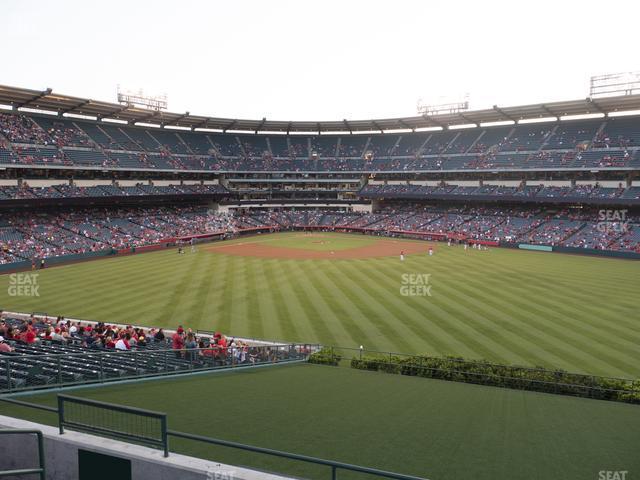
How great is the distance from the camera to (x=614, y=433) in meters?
9.70

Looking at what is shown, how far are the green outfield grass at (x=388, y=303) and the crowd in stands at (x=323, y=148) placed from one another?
23.7 m

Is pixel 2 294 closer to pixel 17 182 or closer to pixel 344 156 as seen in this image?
pixel 17 182

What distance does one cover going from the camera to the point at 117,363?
13.2m

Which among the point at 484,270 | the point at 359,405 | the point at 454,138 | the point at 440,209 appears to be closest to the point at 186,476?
the point at 359,405

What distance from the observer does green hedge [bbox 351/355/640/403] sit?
48.0ft

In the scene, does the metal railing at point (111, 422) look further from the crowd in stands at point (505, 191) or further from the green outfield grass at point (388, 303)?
the crowd in stands at point (505, 191)

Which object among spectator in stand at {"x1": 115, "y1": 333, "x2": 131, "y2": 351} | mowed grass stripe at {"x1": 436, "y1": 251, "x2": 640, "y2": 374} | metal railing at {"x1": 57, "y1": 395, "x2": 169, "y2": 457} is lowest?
mowed grass stripe at {"x1": 436, "y1": 251, "x2": 640, "y2": 374}

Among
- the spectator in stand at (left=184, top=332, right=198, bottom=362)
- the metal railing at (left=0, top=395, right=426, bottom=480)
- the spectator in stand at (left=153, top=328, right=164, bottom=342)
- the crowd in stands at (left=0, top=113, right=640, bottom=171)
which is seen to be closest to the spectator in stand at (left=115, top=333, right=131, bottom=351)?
the spectator in stand at (left=184, top=332, right=198, bottom=362)

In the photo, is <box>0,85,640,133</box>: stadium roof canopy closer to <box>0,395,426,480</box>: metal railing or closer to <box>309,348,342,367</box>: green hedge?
Result: <box>309,348,342,367</box>: green hedge

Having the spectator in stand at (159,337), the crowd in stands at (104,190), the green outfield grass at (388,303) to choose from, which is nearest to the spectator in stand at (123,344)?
the spectator in stand at (159,337)

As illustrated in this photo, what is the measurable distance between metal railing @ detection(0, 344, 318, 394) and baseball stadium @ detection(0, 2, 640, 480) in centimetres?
11

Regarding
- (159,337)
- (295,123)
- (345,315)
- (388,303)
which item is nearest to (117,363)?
(159,337)

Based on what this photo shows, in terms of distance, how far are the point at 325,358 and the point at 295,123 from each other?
78.5m

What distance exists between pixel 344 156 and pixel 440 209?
26628mm
